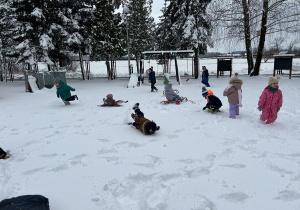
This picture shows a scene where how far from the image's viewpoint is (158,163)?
389 centimetres

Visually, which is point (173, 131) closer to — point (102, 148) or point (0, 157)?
point (102, 148)

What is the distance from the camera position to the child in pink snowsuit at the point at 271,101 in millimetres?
5730

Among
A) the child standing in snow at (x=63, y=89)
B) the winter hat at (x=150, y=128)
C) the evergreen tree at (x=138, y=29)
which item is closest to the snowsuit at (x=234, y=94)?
the winter hat at (x=150, y=128)

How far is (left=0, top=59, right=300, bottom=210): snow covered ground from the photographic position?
2918mm

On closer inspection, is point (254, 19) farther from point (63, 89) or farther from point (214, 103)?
point (63, 89)

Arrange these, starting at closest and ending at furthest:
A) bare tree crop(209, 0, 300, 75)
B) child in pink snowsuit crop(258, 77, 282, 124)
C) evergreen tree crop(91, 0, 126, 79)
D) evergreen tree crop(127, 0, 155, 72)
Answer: child in pink snowsuit crop(258, 77, 282, 124) → bare tree crop(209, 0, 300, 75) → evergreen tree crop(91, 0, 126, 79) → evergreen tree crop(127, 0, 155, 72)

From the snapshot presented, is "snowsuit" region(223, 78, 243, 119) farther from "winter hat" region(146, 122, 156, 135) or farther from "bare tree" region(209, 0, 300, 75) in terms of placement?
"bare tree" region(209, 0, 300, 75)

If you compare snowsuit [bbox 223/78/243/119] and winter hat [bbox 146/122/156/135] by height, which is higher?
snowsuit [bbox 223/78/243/119]

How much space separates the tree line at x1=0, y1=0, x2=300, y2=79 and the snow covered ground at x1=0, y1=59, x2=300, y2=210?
39.6ft

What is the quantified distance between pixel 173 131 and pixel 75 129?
8.24 ft

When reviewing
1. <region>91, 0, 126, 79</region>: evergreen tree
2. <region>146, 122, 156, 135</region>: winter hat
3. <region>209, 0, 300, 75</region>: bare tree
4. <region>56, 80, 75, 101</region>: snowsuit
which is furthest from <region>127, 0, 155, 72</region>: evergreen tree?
<region>146, 122, 156, 135</region>: winter hat

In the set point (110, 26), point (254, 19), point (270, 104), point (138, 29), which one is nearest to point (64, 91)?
point (270, 104)

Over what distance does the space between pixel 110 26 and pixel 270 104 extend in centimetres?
1675

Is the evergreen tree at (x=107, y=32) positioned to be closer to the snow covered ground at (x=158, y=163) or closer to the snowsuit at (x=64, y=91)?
the snowsuit at (x=64, y=91)
